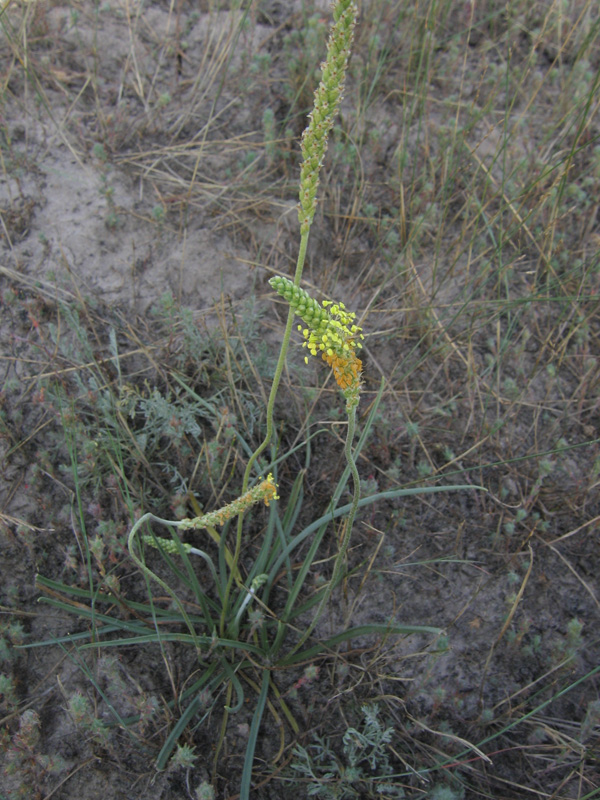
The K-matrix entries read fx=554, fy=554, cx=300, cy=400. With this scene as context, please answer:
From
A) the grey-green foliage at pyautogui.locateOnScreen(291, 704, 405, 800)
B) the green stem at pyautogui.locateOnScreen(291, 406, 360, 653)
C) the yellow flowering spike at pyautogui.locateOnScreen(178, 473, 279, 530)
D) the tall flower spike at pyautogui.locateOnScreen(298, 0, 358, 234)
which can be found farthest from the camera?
the grey-green foliage at pyautogui.locateOnScreen(291, 704, 405, 800)

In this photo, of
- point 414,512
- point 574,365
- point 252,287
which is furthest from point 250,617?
point 574,365

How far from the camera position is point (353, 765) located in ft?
6.81

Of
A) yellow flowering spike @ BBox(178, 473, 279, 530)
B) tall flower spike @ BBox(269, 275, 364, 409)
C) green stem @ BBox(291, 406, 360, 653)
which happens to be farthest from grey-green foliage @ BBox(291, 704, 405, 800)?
tall flower spike @ BBox(269, 275, 364, 409)

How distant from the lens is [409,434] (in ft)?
9.02

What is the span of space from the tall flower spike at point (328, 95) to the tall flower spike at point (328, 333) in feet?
0.67

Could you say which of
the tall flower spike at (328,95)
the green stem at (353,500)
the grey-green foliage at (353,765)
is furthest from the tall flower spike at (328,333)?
the grey-green foliage at (353,765)

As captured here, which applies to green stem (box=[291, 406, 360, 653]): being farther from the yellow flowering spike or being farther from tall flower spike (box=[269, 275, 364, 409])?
the yellow flowering spike

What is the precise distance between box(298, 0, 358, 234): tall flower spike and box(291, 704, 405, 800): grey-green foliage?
1857mm

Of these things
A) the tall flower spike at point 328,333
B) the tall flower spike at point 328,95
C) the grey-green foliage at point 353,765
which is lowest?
the grey-green foliage at point 353,765

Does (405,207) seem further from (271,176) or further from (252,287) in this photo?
(252,287)

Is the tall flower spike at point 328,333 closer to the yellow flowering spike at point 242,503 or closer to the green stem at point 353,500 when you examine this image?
the green stem at point 353,500

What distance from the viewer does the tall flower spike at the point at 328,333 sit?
1.25 m

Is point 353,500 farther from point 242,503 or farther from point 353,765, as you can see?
point 353,765

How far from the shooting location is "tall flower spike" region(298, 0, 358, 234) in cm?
116
